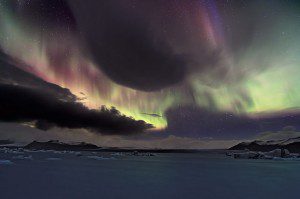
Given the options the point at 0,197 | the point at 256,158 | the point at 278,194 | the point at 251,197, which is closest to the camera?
the point at 0,197

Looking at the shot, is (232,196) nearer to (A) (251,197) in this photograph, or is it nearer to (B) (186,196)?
(A) (251,197)

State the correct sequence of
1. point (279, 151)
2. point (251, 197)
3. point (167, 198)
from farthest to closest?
point (279, 151), point (251, 197), point (167, 198)

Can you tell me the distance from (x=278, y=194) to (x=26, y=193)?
839 inches

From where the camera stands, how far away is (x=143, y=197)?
2433 centimetres

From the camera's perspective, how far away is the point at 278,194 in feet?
93.6

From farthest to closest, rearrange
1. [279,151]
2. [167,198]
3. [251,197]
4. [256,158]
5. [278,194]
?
1. [279,151]
2. [256,158]
3. [278,194]
4. [251,197]
5. [167,198]

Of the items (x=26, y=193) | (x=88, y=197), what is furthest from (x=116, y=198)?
(x=26, y=193)

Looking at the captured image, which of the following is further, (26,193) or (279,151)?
(279,151)

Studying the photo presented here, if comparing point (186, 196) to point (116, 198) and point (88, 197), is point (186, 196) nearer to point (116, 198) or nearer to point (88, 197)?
point (116, 198)

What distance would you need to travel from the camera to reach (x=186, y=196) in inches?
999

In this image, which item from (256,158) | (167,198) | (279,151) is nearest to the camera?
(167,198)

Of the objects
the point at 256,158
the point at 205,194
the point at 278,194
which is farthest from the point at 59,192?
the point at 256,158

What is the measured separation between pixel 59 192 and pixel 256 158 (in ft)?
367

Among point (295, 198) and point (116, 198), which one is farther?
point (295, 198)
